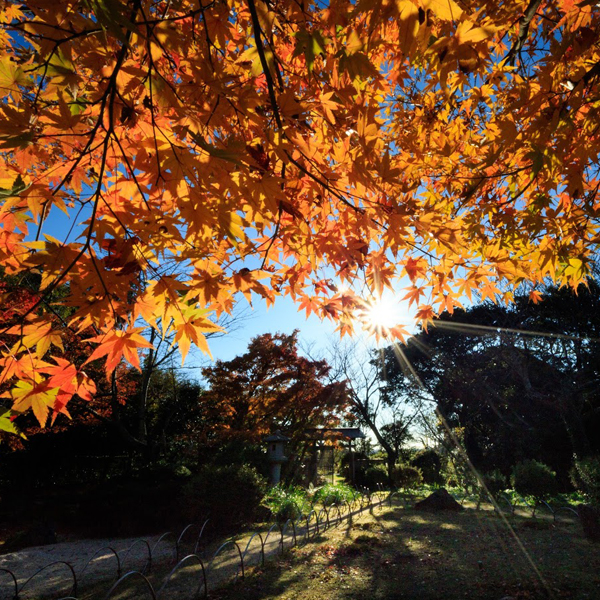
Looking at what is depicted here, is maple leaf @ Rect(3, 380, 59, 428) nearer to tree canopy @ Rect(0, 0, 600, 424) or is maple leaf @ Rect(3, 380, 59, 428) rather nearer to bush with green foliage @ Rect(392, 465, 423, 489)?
tree canopy @ Rect(0, 0, 600, 424)

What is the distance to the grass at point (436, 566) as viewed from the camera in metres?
3.49

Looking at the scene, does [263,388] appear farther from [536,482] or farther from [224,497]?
[536,482]

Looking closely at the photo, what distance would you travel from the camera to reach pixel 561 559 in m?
4.18

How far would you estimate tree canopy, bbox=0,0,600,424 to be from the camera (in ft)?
3.64

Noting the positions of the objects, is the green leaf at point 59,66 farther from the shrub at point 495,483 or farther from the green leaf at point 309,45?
the shrub at point 495,483

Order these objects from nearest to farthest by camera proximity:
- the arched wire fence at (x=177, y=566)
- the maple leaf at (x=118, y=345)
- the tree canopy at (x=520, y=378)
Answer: the maple leaf at (x=118, y=345) < the arched wire fence at (x=177, y=566) < the tree canopy at (x=520, y=378)

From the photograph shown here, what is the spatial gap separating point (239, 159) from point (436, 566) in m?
5.00

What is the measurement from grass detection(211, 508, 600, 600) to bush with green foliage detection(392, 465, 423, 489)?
656cm

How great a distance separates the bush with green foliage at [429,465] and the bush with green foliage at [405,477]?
1.02 metres

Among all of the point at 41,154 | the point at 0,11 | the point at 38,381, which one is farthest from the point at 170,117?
the point at 0,11

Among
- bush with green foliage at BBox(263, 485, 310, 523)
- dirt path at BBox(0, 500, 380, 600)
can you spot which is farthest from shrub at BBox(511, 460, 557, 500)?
bush with green foliage at BBox(263, 485, 310, 523)

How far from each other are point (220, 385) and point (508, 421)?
10.2 meters

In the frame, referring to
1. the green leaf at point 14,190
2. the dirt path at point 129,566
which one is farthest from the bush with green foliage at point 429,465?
the green leaf at point 14,190

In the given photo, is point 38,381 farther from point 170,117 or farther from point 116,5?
point 116,5
